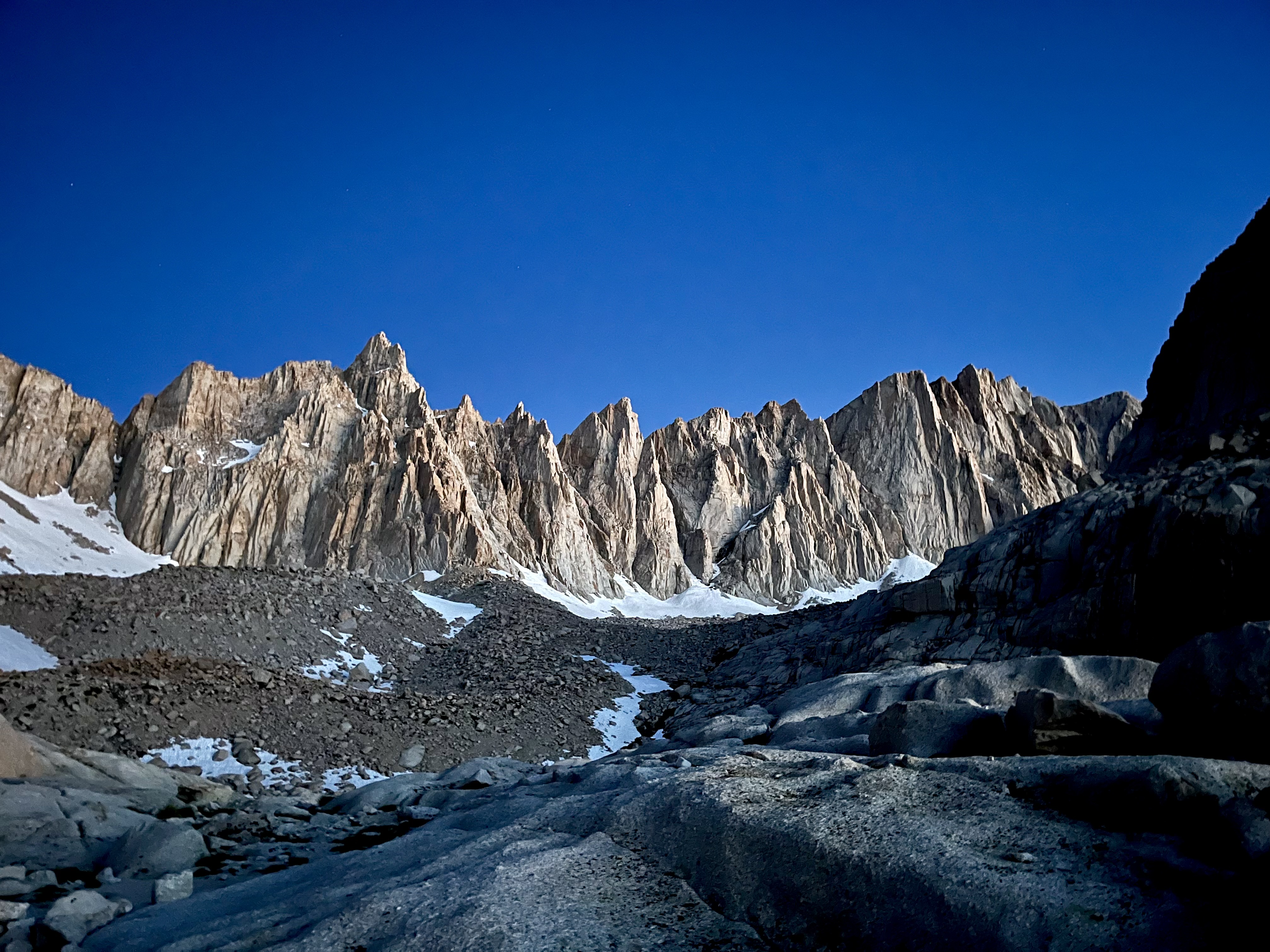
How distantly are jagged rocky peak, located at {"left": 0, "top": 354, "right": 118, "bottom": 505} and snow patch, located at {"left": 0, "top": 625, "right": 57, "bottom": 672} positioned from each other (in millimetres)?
52271

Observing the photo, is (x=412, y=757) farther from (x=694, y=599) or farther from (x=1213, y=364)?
(x=694, y=599)

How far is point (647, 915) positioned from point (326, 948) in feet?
7.37

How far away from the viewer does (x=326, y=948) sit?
16.9ft

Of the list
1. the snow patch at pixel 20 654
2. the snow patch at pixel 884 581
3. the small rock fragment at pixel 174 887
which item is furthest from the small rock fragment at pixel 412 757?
the snow patch at pixel 884 581

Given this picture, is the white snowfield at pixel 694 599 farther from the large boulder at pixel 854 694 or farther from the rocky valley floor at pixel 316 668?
the large boulder at pixel 854 694

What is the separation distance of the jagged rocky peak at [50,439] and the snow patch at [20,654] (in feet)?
171

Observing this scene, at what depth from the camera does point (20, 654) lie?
24.1 metres

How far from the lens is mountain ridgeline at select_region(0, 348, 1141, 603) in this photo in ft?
225

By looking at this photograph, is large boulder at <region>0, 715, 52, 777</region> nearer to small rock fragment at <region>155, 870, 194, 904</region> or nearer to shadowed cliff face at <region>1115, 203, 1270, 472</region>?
small rock fragment at <region>155, 870, 194, 904</region>

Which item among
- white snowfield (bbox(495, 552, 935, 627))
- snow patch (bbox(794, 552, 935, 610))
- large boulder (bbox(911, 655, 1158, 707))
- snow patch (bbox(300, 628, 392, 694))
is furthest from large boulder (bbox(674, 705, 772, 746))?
snow patch (bbox(794, 552, 935, 610))

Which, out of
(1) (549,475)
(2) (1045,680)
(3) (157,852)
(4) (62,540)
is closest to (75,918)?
(3) (157,852)

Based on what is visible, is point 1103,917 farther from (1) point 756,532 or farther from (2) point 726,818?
(1) point 756,532

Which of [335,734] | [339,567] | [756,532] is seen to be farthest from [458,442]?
[335,734]

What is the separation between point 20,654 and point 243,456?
2088 inches
